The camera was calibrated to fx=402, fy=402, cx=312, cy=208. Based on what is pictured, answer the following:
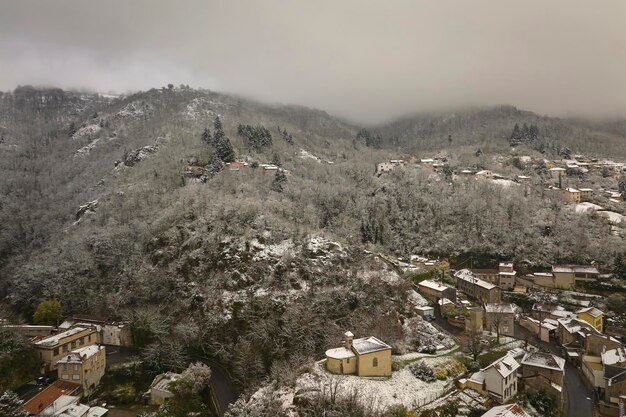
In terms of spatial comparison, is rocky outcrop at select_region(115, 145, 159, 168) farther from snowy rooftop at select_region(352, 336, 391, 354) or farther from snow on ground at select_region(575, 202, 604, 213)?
snow on ground at select_region(575, 202, 604, 213)

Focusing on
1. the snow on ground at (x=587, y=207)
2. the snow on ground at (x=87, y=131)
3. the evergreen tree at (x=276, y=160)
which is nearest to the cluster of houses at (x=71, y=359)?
the evergreen tree at (x=276, y=160)

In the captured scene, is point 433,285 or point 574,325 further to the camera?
point 433,285

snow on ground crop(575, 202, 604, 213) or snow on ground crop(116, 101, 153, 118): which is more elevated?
snow on ground crop(116, 101, 153, 118)

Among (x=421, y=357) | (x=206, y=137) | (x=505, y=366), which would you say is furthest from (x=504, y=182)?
(x=505, y=366)

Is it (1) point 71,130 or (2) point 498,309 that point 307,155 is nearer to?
(2) point 498,309

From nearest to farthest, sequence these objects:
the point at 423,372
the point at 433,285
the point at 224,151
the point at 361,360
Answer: the point at 361,360
the point at 423,372
the point at 433,285
the point at 224,151

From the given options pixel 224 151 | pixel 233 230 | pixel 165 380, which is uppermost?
pixel 224 151

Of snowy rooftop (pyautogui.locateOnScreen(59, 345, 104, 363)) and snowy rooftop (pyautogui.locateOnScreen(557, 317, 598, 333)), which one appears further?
snowy rooftop (pyautogui.locateOnScreen(557, 317, 598, 333))

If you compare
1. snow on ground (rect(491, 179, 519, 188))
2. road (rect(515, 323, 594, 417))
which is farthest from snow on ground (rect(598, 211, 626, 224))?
road (rect(515, 323, 594, 417))
